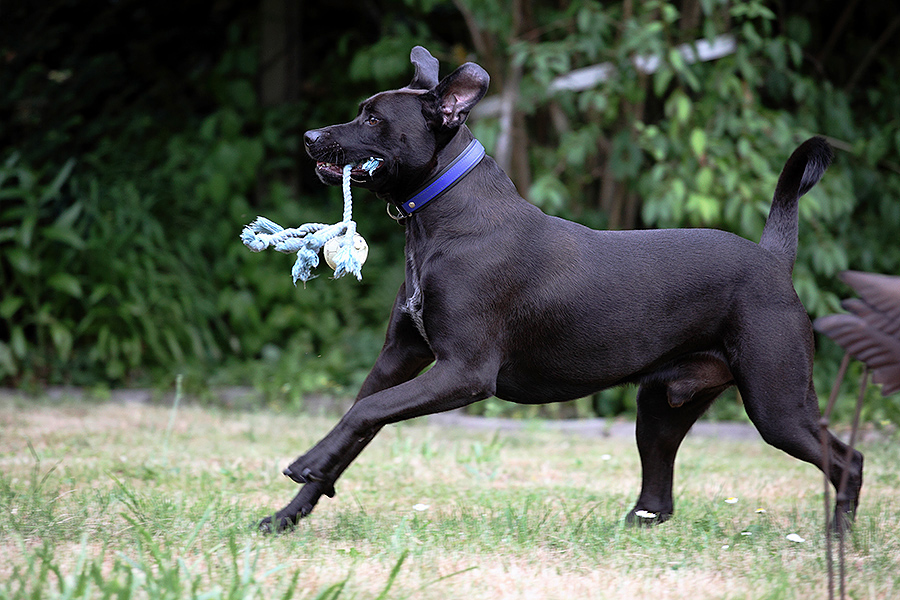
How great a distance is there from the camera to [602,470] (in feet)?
15.7

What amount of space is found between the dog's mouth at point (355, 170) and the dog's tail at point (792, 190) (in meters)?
1.41

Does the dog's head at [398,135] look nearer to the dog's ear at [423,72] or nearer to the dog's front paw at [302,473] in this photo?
the dog's ear at [423,72]

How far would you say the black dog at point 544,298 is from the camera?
9.88 feet

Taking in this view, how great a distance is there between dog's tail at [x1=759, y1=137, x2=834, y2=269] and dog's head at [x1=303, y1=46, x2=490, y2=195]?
1.17 metres

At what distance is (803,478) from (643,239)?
2074 mm

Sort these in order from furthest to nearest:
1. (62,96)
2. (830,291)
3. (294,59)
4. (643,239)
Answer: (294,59) < (62,96) < (830,291) < (643,239)

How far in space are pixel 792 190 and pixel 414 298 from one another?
1443 millimetres

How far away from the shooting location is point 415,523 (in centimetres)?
325

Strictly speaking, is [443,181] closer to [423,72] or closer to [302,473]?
[423,72]

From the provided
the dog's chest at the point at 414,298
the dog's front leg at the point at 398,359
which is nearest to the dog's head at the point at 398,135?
the dog's chest at the point at 414,298

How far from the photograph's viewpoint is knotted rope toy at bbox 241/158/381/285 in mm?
3002

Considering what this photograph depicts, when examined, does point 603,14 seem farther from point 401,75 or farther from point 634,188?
point 401,75

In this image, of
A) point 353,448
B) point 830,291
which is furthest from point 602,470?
point 830,291

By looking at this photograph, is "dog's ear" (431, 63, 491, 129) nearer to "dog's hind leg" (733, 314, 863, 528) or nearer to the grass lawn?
"dog's hind leg" (733, 314, 863, 528)
